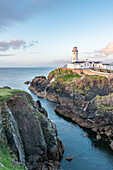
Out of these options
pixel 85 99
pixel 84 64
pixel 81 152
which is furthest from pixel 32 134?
pixel 84 64

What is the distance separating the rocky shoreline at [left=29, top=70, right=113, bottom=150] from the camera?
4344 centimetres

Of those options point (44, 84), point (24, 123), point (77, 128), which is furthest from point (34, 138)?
point (44, 84)

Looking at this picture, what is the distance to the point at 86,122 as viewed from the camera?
46.1m

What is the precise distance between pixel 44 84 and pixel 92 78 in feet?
113

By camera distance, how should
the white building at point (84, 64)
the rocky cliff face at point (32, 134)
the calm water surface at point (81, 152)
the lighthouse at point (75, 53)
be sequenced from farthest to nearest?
the lighthouse at point (75, 53) < the white building at point (84, 64) < the calm water surface at point (81, 152) < the rocky cliff face at point (32, 134)

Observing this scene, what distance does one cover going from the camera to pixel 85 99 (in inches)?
2566

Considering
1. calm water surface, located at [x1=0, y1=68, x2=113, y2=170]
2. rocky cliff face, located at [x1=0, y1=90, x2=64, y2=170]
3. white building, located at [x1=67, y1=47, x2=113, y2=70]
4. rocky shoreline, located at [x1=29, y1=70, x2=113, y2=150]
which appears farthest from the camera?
white building, located at [x1=67, y1=47, x2=113, y2=70]

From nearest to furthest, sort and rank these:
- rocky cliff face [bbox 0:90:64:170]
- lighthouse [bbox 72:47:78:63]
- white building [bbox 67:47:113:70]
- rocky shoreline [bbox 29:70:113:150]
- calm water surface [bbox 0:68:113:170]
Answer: rocky cliff face [bbox 0:90:64:170] → calm water surface [bbox 0:68:113:170] → rocky shoreline [bbox 29:70:113:150] → white building [bbox 67:47:113:70] → lighthouse [bbox 72:47:78:63]

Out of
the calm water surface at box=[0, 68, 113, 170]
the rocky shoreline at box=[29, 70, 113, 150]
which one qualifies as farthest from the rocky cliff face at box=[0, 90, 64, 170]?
the rocky shoreline at box=[29, 70, 113, 150]

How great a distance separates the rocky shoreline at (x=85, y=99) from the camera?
43.4m

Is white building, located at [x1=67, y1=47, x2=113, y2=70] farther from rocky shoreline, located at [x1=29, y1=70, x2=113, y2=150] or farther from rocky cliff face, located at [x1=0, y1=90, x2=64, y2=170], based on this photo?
rocky cliff face, located at [x1=0, y1=90, x2=64, y2=170]

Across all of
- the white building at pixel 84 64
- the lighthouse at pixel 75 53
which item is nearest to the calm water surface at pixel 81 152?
the white building at pixel 84 64

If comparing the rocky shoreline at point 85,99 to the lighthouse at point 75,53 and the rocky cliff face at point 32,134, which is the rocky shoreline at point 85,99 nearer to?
the rocky cliff face at point 32,134

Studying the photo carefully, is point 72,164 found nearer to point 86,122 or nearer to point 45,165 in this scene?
point 45,165
